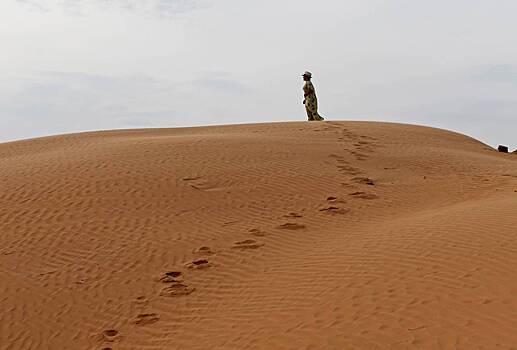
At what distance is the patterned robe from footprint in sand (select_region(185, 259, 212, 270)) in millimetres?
12343

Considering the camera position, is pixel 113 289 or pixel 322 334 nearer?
pixel 322 334

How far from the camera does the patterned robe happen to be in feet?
66.0

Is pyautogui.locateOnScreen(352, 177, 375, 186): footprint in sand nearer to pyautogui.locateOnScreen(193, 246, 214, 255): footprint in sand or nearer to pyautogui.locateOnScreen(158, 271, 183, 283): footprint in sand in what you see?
pyautogui.locateOnScreen(193, 246, 214, 255): footprint in sand

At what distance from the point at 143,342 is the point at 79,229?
3345mm

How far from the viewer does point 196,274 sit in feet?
26.9

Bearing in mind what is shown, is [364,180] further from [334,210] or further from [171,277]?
[171,277]

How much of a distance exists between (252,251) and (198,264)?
2.61ft

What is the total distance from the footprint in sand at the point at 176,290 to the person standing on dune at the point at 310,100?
13.0 metres

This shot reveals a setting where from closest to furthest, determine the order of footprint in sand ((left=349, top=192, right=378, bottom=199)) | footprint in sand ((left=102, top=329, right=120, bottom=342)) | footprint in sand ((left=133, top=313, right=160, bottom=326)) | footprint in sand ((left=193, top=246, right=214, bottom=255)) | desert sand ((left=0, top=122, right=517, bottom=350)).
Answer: desert sand ((left=0, top=122, right=517, bottom=350))
footprint in sand ((left=102, top=329, right=120, bottom=342))
footprint in sand ((left=133, top=313, right=160, bottom=326))
footprint in sand ((left=193, top=246, right=214, bottom=255))
footprint in sand ((left=349, top=192, right=378, bottom=199))

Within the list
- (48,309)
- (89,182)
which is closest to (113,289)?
(48,309)

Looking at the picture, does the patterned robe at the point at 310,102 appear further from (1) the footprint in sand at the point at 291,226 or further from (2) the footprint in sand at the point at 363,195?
(1) the footprint in sand at the point at 291,226

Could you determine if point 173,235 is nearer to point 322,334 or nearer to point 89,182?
point 89,182

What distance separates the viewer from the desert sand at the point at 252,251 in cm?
627

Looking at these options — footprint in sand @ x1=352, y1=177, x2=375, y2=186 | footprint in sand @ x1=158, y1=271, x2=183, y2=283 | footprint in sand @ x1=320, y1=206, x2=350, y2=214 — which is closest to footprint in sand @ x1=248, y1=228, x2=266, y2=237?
footprint in sand @ x1=320, y1=206, x2=350, y2=214
